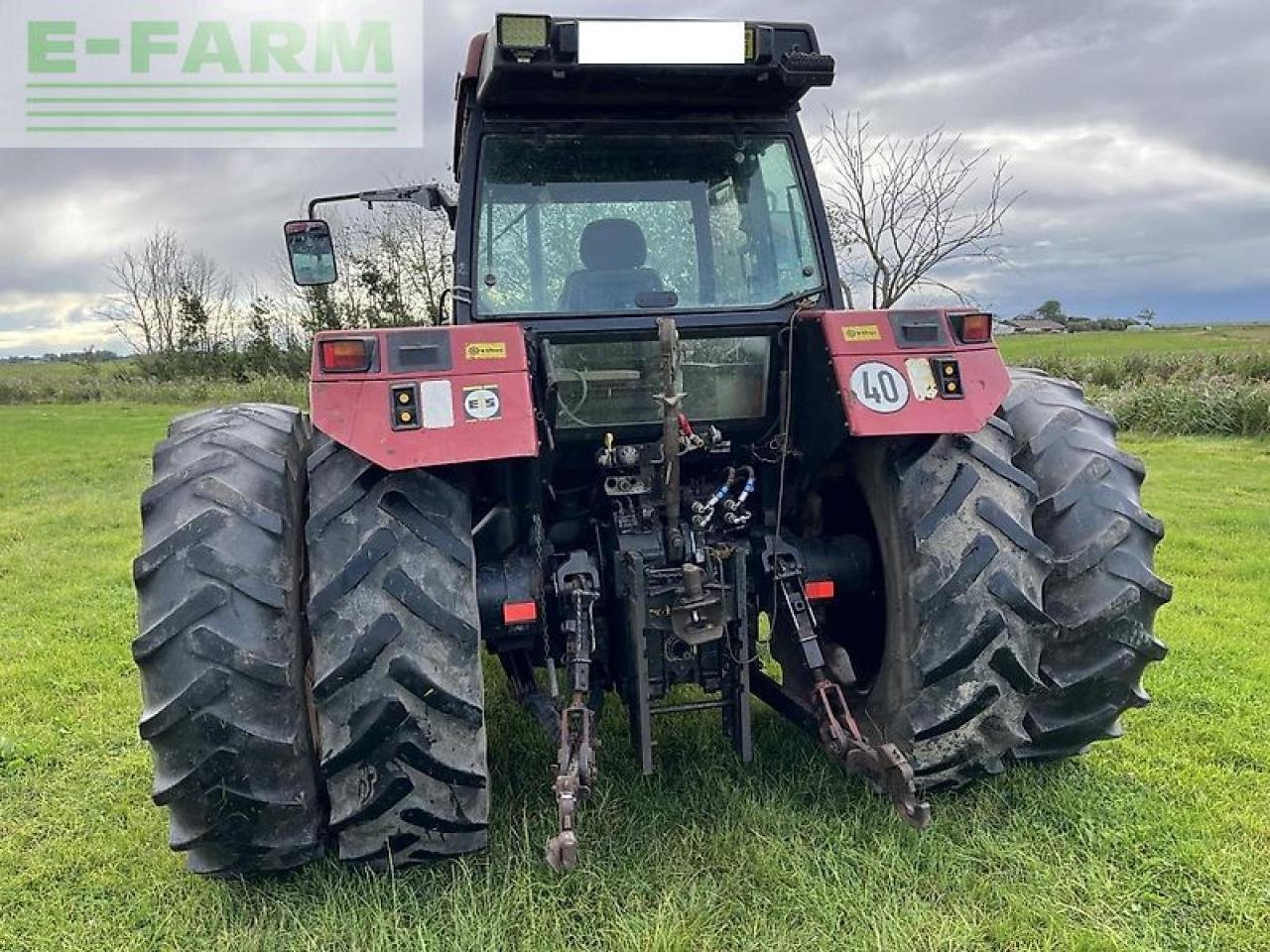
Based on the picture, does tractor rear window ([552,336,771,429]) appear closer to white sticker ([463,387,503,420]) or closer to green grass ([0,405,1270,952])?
white sticker ([463,387,503,420])

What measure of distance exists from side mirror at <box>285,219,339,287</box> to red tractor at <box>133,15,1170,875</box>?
0.01 m

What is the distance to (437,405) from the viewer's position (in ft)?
8.68

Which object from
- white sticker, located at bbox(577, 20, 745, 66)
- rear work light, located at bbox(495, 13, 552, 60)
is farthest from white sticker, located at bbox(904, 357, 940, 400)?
rear work light, located at bbox(495, 13, 552, 60)

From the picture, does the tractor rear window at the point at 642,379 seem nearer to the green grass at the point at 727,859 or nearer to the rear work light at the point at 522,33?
the rear work light at the point at 522,33

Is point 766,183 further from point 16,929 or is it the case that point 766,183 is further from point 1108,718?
point 16,929

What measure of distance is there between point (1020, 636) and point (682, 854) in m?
1.17

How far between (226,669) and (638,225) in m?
1.86

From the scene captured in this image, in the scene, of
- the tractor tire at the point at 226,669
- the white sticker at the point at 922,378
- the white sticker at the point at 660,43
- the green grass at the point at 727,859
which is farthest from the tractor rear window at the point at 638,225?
the green grass at the point at 727,859

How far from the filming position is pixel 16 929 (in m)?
2.87

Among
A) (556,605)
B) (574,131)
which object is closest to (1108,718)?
(556,605)

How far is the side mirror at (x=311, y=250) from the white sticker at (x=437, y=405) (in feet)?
4.10

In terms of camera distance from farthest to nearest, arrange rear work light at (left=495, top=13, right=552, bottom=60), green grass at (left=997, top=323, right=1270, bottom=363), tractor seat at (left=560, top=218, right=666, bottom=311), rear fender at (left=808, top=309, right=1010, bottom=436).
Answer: green grass at (left=997, top=323, right=1270, bottom=363) → tractor seat at (left=560, top=218, right=666, bottom=311) → rear work light at (left=495, top=13, right=552, bottom=60) → rear fender at (left=808, top=309, right=1010, bottom=436)

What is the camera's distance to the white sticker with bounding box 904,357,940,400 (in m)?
2.89

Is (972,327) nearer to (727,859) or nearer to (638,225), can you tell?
(638,225)
